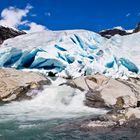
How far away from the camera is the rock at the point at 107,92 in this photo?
1720 centimetres

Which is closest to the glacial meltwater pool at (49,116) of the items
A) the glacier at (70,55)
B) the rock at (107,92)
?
the rock at (107,92)

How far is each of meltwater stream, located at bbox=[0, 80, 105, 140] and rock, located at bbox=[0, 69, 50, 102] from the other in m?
0.49

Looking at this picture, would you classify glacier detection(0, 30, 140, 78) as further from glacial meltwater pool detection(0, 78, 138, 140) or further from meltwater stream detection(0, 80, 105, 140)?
glacial meltwater pool detection(0, 78, 138, 140)

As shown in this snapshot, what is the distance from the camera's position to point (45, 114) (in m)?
15.0

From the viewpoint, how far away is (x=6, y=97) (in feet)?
60.2

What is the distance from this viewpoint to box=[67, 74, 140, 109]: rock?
1720 centimetres

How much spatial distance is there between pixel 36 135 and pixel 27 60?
19208mm

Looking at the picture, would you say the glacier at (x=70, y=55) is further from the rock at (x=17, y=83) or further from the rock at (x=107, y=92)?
the rock at (x=107, y=92)

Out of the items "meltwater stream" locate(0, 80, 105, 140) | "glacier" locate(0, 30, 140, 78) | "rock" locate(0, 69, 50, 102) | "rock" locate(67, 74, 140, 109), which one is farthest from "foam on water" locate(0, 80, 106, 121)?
"glacier" locate(0, 30, 140, 78)

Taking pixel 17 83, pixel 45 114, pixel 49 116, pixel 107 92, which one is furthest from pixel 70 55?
pixel 49 116

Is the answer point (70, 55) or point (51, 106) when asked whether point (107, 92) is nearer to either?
point (51, 106)

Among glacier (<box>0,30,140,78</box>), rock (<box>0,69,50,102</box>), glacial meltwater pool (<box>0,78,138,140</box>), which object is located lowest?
glacial meltwater pool (<box>0,78,138,140</box>)

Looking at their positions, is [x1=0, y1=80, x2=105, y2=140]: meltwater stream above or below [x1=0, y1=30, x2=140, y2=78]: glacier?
A: below

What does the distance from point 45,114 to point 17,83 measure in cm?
449
